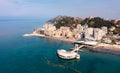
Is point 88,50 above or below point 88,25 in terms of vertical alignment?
below

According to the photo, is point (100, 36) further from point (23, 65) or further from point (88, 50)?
point (23, 65)

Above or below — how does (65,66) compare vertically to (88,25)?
below

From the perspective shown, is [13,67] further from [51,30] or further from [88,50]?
[51,30]

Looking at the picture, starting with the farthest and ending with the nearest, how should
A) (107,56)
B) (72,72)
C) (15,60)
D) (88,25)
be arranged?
1. (88,25)
2. (107,56)
3. (15,60)
4. (72,72)

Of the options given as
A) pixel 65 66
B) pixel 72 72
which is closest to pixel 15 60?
pixel 65 66

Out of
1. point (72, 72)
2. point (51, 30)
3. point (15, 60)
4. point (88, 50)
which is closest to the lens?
point (72, 72)

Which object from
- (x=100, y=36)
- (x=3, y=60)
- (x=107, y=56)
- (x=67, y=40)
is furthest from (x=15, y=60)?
(x=100, y=36)

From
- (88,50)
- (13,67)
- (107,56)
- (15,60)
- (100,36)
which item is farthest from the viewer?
(100,36)

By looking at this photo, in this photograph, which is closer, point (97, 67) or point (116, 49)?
point (97, 67)

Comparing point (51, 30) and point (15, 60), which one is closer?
point (15, 60)
